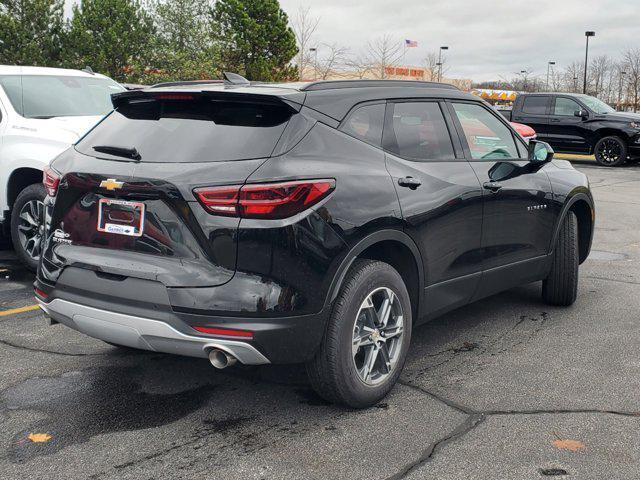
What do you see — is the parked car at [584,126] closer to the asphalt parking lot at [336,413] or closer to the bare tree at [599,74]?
the asphalt parking lot at [336,413]

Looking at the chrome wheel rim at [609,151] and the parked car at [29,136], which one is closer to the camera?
the parked car at [29,136]

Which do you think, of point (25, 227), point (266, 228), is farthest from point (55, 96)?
point (266, 228)

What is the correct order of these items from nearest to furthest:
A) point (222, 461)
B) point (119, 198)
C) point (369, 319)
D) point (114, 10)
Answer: point (222, 461) → point (119, 198) → point (369, 319) → point (114, 10)

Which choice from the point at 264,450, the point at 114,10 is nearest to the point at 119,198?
the point at 264,450

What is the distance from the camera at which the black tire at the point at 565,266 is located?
5.73 metres

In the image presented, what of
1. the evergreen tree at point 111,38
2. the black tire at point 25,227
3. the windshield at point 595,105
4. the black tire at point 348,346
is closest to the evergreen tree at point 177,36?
the evergreen tree at point 111,38

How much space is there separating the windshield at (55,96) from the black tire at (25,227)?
38.1 inches

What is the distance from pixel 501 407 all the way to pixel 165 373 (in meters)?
1.93

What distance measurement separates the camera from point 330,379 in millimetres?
3676

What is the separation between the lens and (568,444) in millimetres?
3498

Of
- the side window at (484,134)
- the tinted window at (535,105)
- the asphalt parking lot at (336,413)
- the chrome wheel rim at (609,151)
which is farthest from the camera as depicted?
the tinted window at (535,105)

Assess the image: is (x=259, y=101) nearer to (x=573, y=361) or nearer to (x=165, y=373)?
(x=165, y=373)

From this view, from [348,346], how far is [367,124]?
1.22 meters

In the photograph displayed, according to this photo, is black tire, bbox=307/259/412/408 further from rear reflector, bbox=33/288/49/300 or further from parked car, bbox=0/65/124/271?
parked car, bbox=0/65/124/271
